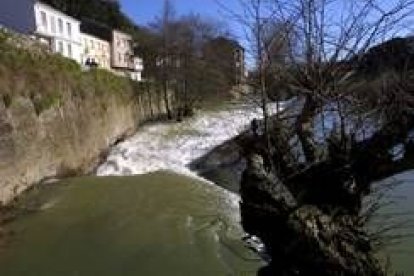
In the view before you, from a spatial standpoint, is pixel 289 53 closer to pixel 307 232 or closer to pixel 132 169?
pixel 307 232

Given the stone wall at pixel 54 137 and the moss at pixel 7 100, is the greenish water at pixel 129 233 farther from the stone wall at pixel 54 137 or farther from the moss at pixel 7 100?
the moss at pixel 7 100

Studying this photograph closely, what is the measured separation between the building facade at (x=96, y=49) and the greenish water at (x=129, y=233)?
39.4 metres

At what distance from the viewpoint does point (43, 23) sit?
4888 centimetres

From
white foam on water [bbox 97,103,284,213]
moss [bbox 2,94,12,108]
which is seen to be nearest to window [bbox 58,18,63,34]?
white foam on water [bbox 97,103,284,213]

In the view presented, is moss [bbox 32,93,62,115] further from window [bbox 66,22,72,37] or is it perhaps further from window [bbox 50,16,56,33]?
window [bbox 66,22,72,37]

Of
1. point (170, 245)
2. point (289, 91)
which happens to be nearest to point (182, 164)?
point (170, 245)

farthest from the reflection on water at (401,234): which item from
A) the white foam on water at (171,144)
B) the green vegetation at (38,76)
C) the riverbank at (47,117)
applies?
the green vegetation at (38,76)

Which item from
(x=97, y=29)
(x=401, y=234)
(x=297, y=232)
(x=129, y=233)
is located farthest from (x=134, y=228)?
(x=97, y=29)

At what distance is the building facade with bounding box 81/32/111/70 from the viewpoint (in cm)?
6036

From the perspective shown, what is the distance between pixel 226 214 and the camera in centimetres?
1666

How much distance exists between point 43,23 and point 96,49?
16.7 meters

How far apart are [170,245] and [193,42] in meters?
31.5

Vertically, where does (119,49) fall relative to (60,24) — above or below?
below

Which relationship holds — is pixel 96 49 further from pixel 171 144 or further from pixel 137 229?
pixel 137 229
